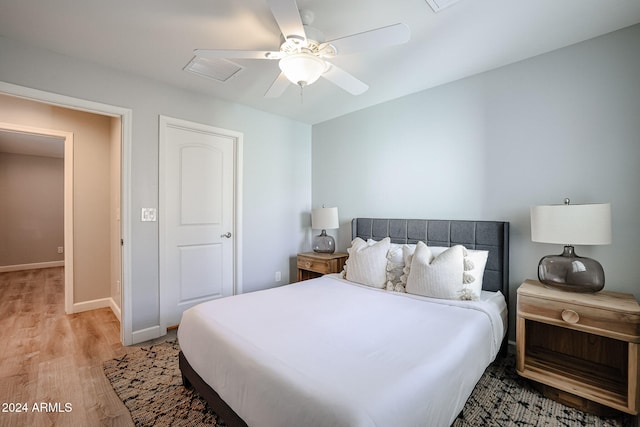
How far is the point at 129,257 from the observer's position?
266 centimetres

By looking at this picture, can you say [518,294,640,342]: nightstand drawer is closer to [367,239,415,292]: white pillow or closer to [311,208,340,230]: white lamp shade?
[367,239,415,292]: white pillow

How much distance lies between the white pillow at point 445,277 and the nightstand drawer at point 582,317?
0.33 m

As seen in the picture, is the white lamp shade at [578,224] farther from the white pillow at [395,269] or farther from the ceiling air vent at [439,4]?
the ceiling air vent at [439,4]

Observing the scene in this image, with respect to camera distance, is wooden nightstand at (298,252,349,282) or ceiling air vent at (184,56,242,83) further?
wooden nightstand at (298,252,349,282)

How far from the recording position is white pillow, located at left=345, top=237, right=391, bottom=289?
248cm

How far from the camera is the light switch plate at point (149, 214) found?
9.05 ft

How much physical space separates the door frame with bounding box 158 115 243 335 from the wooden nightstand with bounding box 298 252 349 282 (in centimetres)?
78

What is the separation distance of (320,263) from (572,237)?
2.28 metres

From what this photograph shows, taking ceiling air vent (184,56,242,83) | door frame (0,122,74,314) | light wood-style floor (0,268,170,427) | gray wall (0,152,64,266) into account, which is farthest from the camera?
gray wall (0,152,64,266)

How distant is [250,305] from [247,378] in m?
0.71

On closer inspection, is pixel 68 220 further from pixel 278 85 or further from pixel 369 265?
pixel 369 265

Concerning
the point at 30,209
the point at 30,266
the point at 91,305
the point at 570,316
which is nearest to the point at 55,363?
the point at 91,305

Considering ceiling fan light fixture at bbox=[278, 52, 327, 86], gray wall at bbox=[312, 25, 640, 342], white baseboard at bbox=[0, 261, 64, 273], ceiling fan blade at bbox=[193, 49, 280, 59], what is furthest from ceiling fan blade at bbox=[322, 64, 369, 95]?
white baseboard at bbox=[0, 261, 64, 273]

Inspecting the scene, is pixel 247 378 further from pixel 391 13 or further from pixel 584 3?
pixel 584 3
